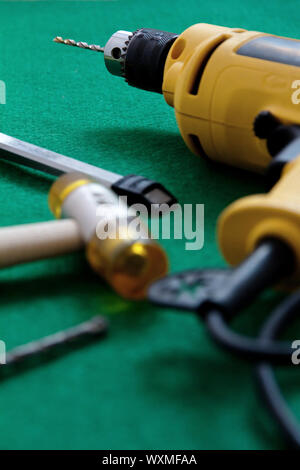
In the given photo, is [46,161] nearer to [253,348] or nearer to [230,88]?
[230,88]

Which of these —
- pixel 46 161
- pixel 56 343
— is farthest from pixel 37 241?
pixel 46 161

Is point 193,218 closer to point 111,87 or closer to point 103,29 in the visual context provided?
point 111,87

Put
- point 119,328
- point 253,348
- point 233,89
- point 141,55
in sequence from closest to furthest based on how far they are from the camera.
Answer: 1. point 253,348
2. point 119,328
3. point 233,89
4. point 141,55

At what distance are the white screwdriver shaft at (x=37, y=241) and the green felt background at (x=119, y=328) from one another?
0.03m

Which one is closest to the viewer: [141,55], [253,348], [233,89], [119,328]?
[253,348]

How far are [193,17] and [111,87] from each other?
1.32 feet

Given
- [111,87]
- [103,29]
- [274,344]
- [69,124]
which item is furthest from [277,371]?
[103,29]

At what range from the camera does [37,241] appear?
26.0 inches

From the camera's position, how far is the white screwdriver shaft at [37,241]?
2.14 feet

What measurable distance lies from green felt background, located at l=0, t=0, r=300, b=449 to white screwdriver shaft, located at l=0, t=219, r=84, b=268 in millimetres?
34

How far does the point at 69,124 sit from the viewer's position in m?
1.08

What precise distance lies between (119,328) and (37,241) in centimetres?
13

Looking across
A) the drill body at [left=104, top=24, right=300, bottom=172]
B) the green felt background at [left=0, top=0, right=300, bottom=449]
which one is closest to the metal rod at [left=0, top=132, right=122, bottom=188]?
the green felt background at [left=0, top=0, right=300, bottom=449]

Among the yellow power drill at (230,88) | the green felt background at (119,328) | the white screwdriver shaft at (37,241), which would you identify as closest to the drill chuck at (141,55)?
the yellow power drill at (230,88)
